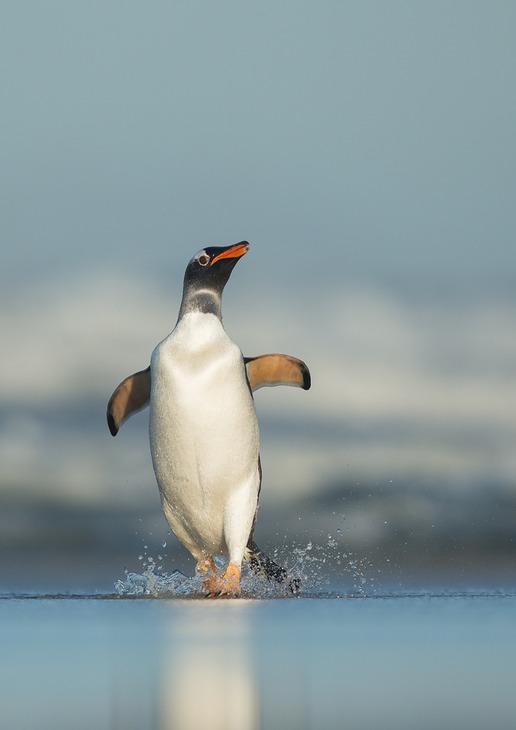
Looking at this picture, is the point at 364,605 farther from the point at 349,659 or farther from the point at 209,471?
the point at 349,659

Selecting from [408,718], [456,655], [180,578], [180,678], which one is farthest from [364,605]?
[408,718]

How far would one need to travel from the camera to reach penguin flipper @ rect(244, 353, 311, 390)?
991cm

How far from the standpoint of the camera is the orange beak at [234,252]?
915 centimetres

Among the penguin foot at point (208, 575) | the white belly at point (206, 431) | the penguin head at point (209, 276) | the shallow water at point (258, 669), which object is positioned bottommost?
the penguin foot at point (208, 575)

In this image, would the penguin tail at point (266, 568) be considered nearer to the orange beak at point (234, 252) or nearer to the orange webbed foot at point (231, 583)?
the orange webbed foot at point (231, 583)

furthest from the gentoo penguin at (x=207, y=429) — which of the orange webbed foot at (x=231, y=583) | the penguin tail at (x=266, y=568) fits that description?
the penguin tail at (x=266, y=568)

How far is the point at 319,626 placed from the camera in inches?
231

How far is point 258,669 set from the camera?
164 inches

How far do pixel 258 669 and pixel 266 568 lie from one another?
560cm

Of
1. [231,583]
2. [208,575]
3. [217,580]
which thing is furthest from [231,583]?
[208,575]

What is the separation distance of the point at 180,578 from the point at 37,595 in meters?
1.05

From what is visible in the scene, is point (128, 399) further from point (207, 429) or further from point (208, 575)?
point (208, 575)

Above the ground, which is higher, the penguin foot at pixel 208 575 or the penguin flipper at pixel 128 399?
the penguin flipper at pixel 128 399

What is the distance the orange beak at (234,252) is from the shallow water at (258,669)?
117 inches
